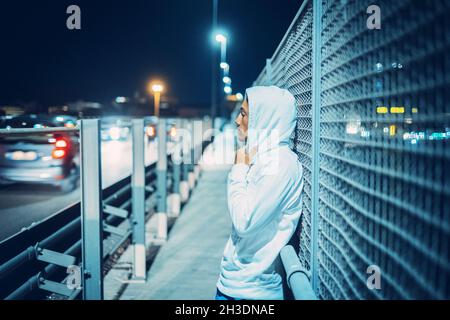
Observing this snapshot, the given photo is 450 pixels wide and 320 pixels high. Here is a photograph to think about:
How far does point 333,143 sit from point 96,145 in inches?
94.6

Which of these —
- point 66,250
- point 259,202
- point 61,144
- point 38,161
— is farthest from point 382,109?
point 61,144

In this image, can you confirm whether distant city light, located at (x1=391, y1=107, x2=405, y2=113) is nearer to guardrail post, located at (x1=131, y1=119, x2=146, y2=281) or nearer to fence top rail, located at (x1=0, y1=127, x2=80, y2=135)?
fence top rail, located at (x1=0, y1=127, x2=80, y2=135)

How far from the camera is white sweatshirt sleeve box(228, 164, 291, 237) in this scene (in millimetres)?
2133

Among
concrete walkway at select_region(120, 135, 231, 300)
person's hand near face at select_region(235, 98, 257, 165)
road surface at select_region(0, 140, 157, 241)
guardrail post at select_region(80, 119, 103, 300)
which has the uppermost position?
person's hand near face at select_region(235, 98, 257, 165)

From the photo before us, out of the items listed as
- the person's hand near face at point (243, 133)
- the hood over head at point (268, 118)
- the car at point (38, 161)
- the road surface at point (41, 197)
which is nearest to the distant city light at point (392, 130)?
the hood over head at point (268, 118)

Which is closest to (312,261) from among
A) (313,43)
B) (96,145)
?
(313,43)

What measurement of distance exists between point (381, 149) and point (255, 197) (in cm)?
79

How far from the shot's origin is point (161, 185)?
7426 mm

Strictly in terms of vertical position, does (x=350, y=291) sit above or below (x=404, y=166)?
below

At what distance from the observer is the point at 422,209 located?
1.17m

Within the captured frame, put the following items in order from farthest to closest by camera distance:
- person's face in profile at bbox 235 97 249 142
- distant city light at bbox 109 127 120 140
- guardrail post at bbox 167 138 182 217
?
1. guardrail post at bbox 167 138 182 217
2. distant city light at bbox 109 127 120 140
3. person's face in profile at bbox 235 97 249 142

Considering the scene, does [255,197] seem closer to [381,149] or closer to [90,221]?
[381,149]

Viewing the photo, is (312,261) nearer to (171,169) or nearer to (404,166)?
(404,166)

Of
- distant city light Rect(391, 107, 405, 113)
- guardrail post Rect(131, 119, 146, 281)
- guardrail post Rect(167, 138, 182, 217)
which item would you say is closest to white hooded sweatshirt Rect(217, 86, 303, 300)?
distant city light Rect(391, 107, 405, 113)
